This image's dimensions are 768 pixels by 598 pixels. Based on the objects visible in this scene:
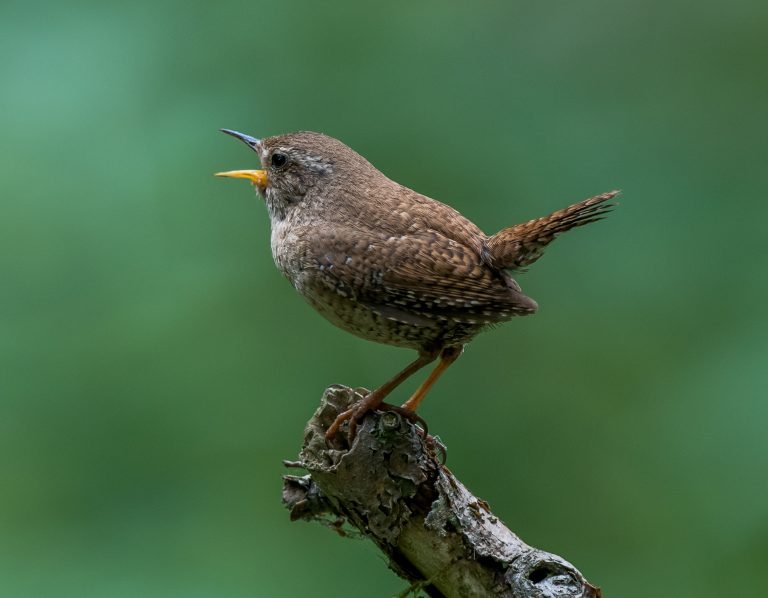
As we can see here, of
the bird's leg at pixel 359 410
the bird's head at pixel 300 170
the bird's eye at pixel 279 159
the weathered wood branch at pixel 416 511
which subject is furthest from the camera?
the bird's eye at pixel 279 159

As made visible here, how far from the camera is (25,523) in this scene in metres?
4.42

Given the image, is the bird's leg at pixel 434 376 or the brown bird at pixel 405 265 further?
the bird's leg at pixel 434 376

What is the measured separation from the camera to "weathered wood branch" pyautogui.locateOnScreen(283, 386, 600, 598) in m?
3.07

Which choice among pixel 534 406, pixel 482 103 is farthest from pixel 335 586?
pixel 482 103

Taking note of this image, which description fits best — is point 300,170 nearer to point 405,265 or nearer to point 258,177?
point 258,177

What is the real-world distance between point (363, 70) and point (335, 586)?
221 centimetres

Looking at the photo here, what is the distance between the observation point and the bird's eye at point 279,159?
13.0 feet

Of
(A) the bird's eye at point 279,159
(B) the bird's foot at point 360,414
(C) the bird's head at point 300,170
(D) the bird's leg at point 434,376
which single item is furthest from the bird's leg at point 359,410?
(A) the bird's eye at point 279,159

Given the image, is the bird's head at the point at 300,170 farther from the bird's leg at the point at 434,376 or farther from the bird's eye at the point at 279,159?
the bird's leg at the point at 434,376

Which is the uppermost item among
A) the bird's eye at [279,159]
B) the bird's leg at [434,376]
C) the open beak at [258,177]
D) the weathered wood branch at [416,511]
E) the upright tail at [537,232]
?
the upright tail at [537,232]

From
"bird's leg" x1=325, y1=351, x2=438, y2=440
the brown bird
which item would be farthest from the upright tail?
"bird's leg" x1=325, y1=351, x2=438, y2=440

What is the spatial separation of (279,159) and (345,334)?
0.99 m

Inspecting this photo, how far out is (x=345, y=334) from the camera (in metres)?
4.73

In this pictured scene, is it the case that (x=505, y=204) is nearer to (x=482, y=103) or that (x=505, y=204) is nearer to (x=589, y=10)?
(x=482, y=103)
